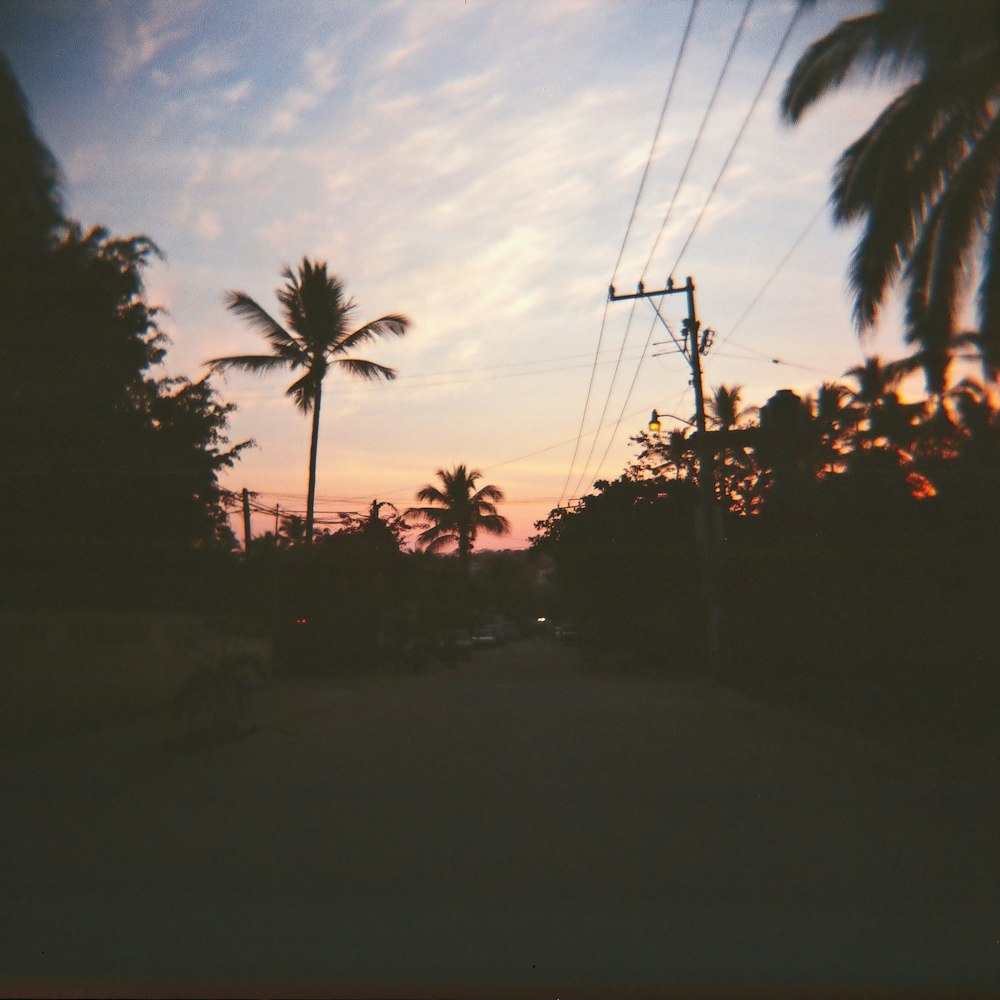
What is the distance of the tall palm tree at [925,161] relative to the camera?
1030 cm

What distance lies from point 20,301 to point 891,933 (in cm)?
1383

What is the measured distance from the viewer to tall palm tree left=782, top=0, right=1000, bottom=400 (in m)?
10.3

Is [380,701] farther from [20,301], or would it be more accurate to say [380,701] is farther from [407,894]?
[407,894]

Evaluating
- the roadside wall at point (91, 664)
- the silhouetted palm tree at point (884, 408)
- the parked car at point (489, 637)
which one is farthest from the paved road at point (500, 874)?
the parked car at point (489, 637)

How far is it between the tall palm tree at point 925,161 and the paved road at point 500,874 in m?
5.62

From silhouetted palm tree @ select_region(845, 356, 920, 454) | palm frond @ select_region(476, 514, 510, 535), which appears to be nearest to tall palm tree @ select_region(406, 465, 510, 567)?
palm frond @ select_region(476, 514, 510, 535)

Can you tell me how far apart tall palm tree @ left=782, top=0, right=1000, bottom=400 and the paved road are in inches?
221

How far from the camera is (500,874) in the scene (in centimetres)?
622

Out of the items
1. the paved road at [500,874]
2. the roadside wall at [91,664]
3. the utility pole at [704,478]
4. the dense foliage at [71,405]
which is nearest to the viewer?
the paved road at [500,874]

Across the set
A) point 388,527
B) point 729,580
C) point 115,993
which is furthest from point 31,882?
point 388,527

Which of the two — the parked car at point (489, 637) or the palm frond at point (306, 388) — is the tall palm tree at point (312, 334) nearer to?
the palm frond at point (306, 388)

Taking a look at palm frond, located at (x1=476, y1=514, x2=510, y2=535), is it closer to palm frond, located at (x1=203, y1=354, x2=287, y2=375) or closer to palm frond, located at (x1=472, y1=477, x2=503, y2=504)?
palm frond, located at (x1=472, y1=477, x2=503, y2=504)

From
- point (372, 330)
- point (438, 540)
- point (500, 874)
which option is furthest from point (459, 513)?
point (500, 874)

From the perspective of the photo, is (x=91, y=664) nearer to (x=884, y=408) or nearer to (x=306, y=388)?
(x=306, y=388)
